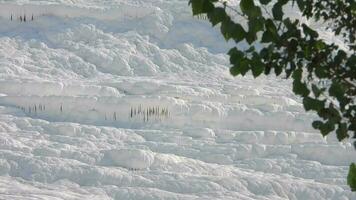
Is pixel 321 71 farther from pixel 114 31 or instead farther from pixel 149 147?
pixel 114 31

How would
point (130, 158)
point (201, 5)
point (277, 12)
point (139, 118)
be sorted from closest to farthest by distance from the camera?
point (201, 5) < point (277, 12) < point (130, 158) < point (139, 118)

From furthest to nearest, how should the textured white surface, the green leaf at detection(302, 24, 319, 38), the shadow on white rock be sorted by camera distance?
the shadow on white rock < the textured white surface < the green leaf at detection(302, 24, 319, 38)

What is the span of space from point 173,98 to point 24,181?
8.47 ft

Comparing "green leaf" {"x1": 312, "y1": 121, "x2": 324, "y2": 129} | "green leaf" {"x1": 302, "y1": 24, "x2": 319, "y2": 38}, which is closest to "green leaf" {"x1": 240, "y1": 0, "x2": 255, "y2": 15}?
"green leaf" {"x1": 302, "y1": 24, "x2": 319, "y2": 38}

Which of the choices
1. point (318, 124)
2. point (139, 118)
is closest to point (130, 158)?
point (139, 118)

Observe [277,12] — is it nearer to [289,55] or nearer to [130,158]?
[289,55]

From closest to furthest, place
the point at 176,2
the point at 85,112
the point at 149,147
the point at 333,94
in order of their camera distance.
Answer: the point at 333,94 → the point at 149,147 → the point at 85,112 → the point at 176,2

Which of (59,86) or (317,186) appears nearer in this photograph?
(317,186)

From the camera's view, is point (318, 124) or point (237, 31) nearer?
point (237, 31)

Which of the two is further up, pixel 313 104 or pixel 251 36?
pixel 251 36

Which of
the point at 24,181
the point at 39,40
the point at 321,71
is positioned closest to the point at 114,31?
the point at 39,40

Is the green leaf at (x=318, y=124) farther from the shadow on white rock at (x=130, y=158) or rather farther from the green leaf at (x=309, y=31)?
the shadow on white rock at (x=130, y=158)

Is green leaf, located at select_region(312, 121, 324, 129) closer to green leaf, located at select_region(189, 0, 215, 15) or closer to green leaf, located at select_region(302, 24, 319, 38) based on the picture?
green leaf, located at select_region(302, 24, 319, 38)

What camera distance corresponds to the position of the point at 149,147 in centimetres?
768
